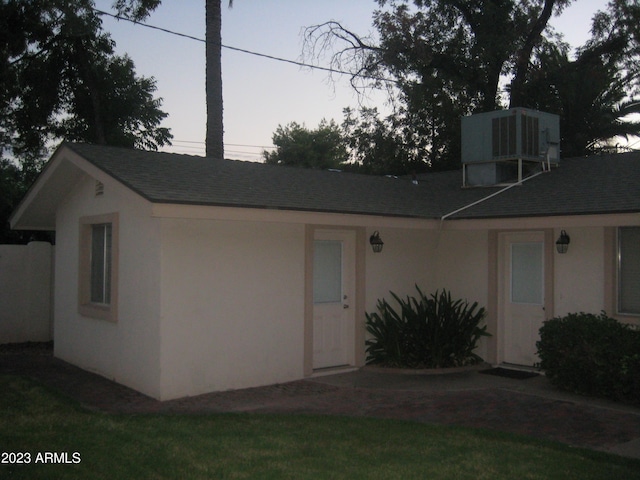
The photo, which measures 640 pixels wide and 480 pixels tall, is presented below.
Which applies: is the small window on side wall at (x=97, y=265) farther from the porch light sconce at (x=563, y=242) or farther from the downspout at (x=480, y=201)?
the porch light sconce at (x=563, y=242)

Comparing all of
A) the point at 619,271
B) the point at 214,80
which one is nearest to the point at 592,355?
the point at 619,271

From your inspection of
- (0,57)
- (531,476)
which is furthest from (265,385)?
(0,57)

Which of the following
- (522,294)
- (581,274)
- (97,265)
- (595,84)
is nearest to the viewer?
(581,274)

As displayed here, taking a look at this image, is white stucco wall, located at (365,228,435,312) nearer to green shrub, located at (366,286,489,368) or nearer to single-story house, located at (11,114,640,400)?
single-story house, located at (11,114,640,400)

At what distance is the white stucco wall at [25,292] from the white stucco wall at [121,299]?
1.71m

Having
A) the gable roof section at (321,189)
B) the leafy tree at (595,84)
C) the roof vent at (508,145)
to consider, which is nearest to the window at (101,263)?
the gable roof section at (321,189)

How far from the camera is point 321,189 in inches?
433

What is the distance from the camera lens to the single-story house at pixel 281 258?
28.9 ft

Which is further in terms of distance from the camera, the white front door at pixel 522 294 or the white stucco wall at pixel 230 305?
the white front door at pixel 522 294

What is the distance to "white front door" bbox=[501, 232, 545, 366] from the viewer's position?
1062 centimetres

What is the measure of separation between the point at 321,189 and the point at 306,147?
2698 cm

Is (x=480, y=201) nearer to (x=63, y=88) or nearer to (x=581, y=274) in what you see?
(x=581, y=274)

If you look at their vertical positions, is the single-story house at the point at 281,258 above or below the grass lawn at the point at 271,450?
above

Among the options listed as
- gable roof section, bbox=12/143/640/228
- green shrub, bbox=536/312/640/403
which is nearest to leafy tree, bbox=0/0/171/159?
gable roof section, bbox=12/143/640/228
